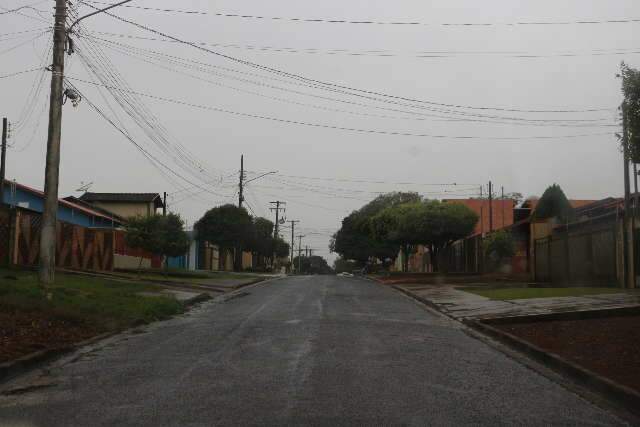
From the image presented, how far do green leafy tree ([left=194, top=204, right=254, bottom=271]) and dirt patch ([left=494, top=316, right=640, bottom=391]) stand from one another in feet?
144

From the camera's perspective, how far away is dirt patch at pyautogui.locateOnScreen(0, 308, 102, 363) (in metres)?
10.4

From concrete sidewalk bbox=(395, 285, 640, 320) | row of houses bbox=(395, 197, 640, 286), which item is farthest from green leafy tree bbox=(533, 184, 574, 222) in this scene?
concrete sidewalk bbox=(395, 285, 640, 320)

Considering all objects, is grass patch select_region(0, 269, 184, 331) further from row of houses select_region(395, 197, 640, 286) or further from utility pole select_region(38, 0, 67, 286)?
row of houses select_region(395, 197, 640, 286)

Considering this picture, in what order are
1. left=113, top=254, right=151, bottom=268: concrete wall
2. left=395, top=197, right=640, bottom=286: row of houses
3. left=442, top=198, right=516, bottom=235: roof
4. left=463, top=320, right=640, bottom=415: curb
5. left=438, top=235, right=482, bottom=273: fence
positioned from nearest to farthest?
left=463, top=320, right=640, bottom=415: curb → left=395, top=197, right=640, bottom=286: row of houses → left=113, top=254, right=151, bottom=268: concrete wall → left=438, top=235, right=482, bottom=273: fence → left=442, top=198, right=516, bottom=235: roof

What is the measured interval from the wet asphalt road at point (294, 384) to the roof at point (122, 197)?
4746cm

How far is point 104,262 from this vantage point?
34.1 m

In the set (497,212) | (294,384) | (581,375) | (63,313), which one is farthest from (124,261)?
(497,212)

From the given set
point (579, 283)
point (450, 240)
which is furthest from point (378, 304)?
point (450, 240)

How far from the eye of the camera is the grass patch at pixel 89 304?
46.0ft

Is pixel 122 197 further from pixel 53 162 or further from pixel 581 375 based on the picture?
pixel 581 375

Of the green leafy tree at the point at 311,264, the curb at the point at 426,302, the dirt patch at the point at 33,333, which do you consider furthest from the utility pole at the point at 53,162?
the green leafy tree at the point at 311,264

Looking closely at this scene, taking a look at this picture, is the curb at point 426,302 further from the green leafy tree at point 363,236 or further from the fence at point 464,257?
the green leafy tree at point 363,236

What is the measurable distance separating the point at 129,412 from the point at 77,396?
1153 mm

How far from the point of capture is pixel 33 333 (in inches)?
467
